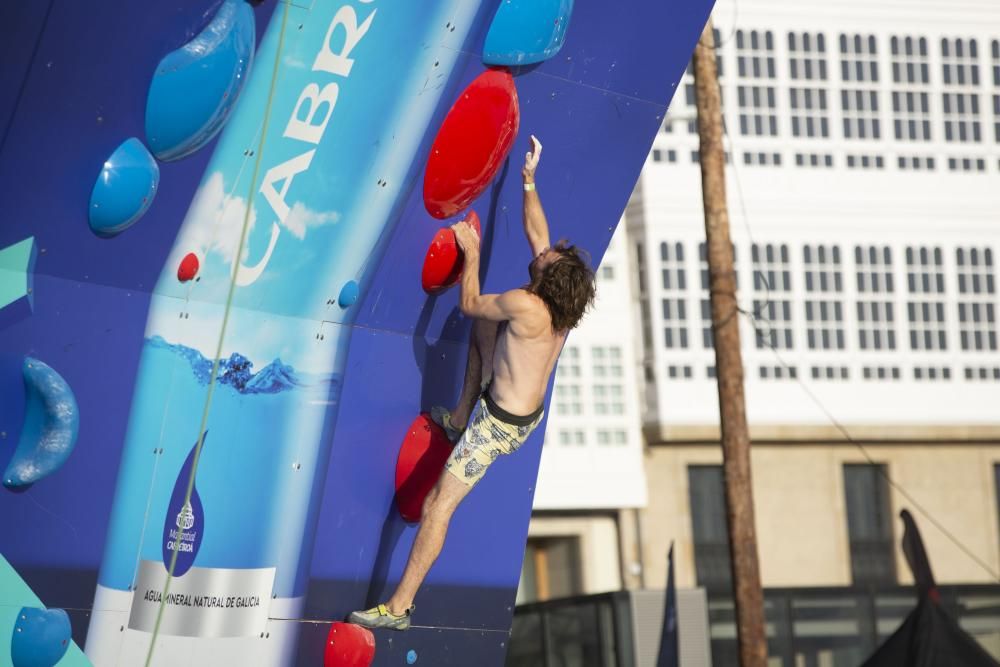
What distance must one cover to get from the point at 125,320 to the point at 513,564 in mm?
2369

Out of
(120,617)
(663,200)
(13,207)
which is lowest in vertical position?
(120,617)

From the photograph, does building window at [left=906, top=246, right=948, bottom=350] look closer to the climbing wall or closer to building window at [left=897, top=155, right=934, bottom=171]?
building window at [left=897, top=155, right=934, bottom=171]

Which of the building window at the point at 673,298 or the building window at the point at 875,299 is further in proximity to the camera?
the building window at the point at 875,299

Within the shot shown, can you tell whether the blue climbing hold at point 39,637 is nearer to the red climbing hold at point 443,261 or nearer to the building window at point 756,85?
the red climbing hold at point 443,261

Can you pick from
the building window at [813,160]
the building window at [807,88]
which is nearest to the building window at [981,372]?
the building window at [813,160]

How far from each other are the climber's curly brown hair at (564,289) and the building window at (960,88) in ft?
77.1

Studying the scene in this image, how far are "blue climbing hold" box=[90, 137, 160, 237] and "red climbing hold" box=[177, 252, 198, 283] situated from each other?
0.29 m

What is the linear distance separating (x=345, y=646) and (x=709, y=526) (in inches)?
884

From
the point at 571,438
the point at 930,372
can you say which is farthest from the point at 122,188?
the point at 930,372

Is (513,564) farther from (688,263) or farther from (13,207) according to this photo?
(688,263)

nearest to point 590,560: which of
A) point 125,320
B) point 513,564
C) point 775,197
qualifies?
point 775,197

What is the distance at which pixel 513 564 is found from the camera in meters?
7.31

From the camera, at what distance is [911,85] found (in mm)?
28203

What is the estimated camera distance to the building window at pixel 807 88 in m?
27.6
